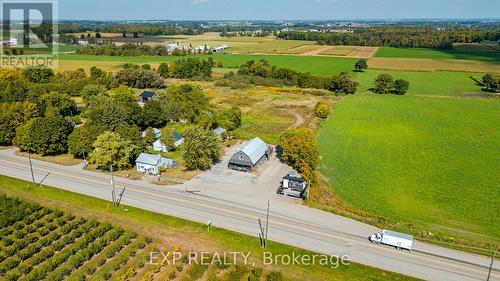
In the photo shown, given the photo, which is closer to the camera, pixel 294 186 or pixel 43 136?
pixel 294 186

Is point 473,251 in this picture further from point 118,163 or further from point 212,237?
point 118,163

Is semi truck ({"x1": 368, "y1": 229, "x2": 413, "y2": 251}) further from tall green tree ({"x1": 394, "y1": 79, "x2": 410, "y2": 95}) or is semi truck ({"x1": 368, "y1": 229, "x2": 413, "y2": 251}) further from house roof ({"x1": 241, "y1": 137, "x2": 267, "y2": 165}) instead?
tall green tree ({"x1": 394, "y1": 79, "x2": 410, "y2": 95})

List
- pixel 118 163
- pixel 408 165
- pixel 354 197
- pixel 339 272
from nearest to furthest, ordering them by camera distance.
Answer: pixel 339 272 < pixel 354 197 < pixel 118 163 < pixel 408 165

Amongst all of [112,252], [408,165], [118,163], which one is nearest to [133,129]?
[118,163]

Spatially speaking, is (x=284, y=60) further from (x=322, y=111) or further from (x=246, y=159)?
(x=246, y=159)

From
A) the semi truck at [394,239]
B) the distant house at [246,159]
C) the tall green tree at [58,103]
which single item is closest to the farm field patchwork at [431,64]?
the distant house at [246,159]

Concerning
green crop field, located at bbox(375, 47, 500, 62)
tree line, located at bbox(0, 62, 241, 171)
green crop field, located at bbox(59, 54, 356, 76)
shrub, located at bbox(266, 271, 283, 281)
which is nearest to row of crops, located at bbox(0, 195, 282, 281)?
shrub, located at bbox(266, 271, 283, 281)

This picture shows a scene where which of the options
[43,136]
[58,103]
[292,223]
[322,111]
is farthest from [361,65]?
[43,136]
